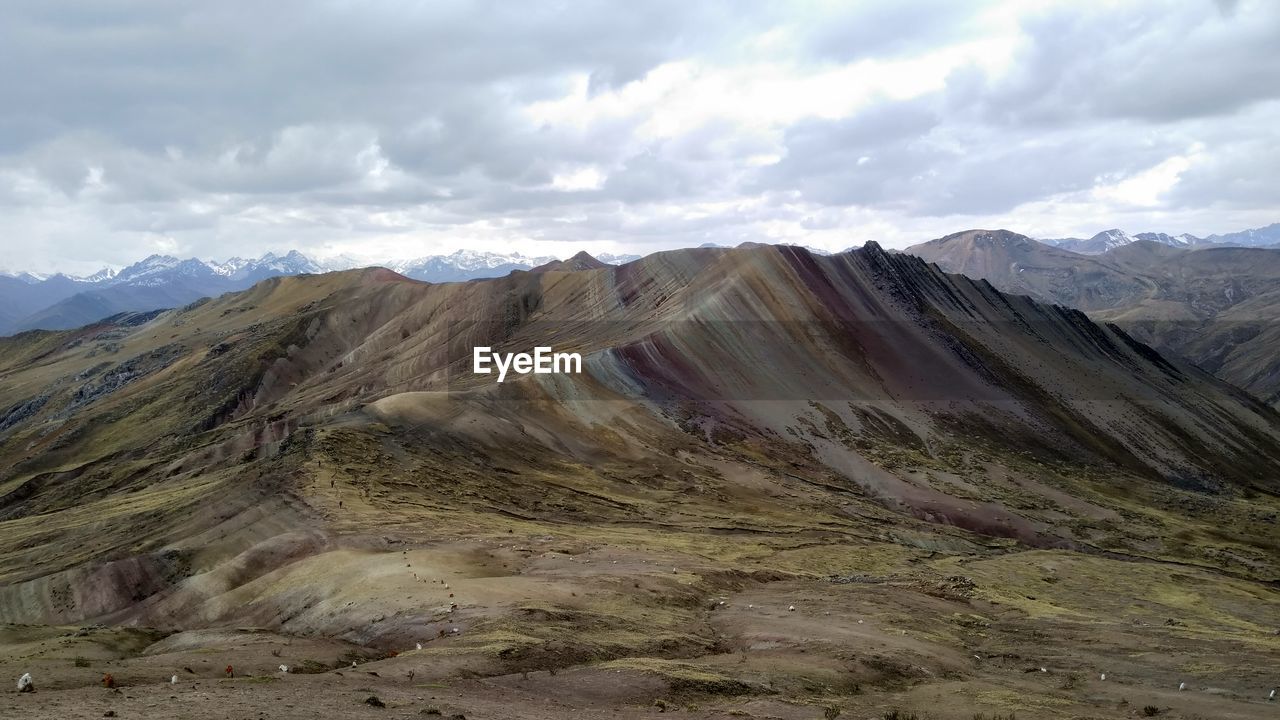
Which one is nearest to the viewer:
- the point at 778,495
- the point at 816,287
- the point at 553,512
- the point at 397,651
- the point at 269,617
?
the point at 397,651

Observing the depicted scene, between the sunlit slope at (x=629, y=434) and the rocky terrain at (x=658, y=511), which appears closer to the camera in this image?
the rocky terrain at (x=658, y=511)

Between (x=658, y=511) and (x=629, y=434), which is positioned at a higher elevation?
(x=629, y=434)

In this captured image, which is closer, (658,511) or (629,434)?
(658,511)

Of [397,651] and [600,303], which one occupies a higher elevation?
[600,303]

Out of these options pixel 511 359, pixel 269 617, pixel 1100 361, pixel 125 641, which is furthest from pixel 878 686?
pixel 1100 361

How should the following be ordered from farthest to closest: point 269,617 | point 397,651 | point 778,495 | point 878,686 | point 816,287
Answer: point 816,287 → point 778,495 → point 269,617 → point 397,651 → point 878,686

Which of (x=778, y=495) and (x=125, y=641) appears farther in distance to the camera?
(x=778, y=495)

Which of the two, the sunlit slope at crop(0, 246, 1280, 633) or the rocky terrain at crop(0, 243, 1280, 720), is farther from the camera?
the sunlit slope at crop(0, 246, 1280, 633)

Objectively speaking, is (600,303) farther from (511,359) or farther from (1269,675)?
(1269,675)
